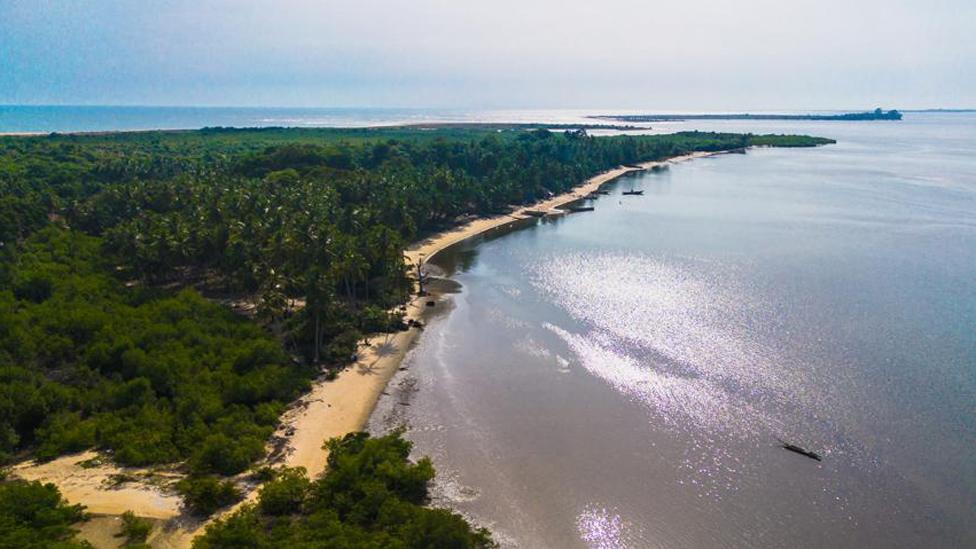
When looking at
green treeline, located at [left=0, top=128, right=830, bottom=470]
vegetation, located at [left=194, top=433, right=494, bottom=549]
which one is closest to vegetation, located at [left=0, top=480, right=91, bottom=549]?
green treeline, located at [left=0, top=128, right=830, bottom=470]

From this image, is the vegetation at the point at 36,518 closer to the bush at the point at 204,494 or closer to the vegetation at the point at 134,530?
the vegetation at the point at 134,530

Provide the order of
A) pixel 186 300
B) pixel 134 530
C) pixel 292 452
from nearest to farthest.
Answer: pixel 134 530
pixel 292 452
pixel 186 300

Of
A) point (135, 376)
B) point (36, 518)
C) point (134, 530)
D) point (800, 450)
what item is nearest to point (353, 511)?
point (134, 530)

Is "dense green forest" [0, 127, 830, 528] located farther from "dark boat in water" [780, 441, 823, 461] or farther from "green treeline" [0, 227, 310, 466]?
"dark boat in water" [780, 441, 823, 461]

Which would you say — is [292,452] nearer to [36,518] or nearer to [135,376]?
[36,518]

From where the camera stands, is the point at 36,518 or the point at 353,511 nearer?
the point at 36,518

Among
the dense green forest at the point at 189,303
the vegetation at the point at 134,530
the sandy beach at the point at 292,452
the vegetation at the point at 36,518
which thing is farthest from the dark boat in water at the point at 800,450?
the vegetation at the point at 36,518
